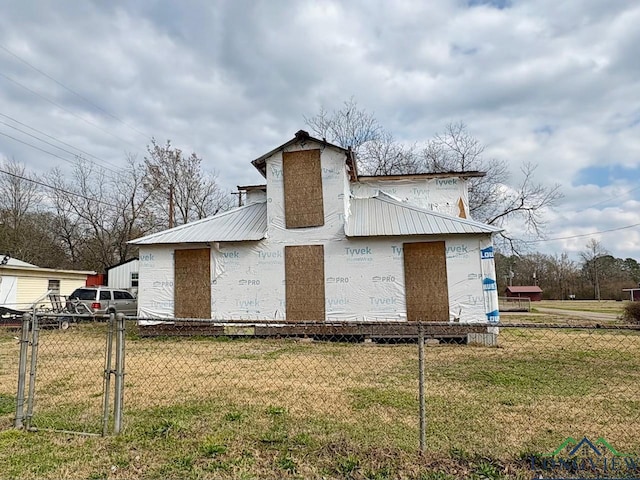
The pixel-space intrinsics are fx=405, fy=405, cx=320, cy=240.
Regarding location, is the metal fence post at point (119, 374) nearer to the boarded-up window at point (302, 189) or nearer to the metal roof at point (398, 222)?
the metal roof at point (398, 222)

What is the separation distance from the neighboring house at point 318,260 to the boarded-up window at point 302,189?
0.03 meters

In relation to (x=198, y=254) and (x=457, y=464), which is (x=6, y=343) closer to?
(x=198, y=254)

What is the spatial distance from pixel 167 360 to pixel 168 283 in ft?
14.9

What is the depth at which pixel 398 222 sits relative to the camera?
39.8 feet

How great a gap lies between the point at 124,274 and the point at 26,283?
276 inches

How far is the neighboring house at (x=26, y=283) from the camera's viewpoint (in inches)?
680

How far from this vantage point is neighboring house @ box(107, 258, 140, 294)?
2495 cm

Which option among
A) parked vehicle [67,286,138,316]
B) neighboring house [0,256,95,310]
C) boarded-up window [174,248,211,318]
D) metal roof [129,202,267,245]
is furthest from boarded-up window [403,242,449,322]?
neighboring house [0,256,95,310]

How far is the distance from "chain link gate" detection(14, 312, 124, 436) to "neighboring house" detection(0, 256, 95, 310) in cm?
1001

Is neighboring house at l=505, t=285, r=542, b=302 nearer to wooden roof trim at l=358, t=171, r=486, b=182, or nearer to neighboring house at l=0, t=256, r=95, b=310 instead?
wooden roof trim at l=358, t=171, r=486, b=182

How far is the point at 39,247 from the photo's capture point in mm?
Answer: 29625

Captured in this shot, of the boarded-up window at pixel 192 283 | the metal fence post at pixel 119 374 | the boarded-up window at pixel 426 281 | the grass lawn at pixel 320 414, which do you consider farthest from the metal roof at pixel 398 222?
the metal fence post at pixel 119 374

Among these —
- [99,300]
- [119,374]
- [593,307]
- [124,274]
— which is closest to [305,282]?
[119,374]

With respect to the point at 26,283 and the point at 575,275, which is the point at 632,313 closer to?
the point at 26,283
